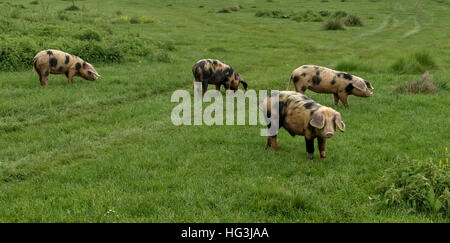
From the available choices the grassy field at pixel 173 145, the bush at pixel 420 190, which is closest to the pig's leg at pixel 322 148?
the grassy field at pixel 173 145

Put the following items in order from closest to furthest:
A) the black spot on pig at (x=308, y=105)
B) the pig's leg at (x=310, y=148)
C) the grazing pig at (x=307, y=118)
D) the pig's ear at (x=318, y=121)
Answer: the pig's ear at (x=318, y=121) → the grazing pig at (x=307, y=118) → the black spot on pig at (x=308, y=105) → the pig's leg at (x=310, y=148)

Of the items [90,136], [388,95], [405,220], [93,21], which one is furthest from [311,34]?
[405,220]

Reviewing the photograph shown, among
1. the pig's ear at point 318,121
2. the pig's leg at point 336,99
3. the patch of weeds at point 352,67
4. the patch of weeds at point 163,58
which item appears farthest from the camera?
the patch of weeds at point 163,58

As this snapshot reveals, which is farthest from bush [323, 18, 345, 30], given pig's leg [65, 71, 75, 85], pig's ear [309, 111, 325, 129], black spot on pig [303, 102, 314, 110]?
pig's ear [309, 111, 325, 129]

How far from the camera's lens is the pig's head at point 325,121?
803 cm

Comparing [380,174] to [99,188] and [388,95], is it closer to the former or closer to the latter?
[99,188]

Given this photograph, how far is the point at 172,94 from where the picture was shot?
15.2 metres

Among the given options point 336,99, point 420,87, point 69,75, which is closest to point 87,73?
point 69,75

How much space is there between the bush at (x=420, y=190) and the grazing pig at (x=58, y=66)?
12.4 metres

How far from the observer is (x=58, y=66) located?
50.1 feet

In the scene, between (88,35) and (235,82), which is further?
(88,35)

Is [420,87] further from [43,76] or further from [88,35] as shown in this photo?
[88,35]

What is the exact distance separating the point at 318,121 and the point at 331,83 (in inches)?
206

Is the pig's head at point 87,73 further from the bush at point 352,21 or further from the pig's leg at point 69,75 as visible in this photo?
the bush at point 352,21
